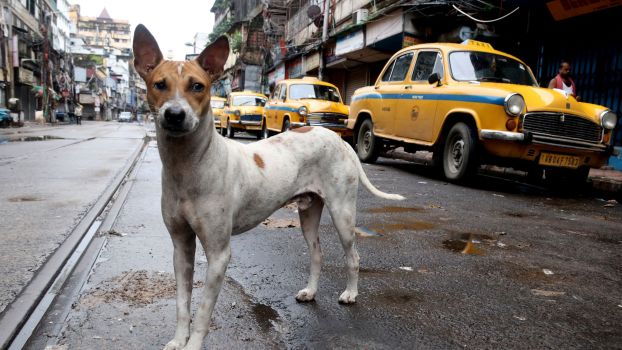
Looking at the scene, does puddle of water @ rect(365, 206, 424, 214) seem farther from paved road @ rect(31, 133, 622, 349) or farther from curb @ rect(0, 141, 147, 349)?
curb @ rect(0, 141, 147, 349)

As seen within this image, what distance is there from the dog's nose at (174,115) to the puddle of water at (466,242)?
3045mm

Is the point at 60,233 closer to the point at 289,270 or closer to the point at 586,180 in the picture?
the point at 289,270

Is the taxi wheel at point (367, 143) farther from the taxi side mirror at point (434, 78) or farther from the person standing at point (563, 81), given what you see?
the person standing at point (563, 81)

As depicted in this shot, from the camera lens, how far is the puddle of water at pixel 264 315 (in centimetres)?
260

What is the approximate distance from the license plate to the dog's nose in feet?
22.7

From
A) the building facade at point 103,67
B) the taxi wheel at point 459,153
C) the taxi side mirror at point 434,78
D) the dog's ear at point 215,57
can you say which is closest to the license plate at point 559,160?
the taxi wheel at point 459,153

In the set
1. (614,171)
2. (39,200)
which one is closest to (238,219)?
(39,200)

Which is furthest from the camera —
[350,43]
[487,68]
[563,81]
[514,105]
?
[350,43]

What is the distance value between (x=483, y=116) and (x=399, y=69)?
9.46 feet

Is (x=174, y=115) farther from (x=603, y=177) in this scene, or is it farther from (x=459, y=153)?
(x=603, y=177)

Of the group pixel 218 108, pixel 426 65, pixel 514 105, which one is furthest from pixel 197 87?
pixel 218 108

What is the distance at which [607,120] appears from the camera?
7.71 m

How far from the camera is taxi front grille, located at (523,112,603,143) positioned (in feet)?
24.3

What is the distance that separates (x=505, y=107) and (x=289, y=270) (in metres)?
5.19
